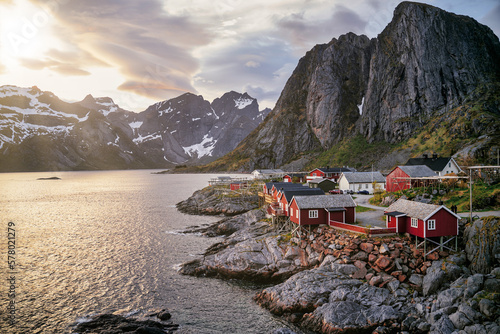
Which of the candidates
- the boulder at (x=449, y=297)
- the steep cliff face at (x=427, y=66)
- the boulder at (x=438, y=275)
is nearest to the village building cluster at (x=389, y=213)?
the boulder at (x=438, y=275)

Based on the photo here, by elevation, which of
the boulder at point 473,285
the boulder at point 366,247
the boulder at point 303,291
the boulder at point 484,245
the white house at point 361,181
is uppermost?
the white house at point 361,181

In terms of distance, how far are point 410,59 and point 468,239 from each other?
12954cm

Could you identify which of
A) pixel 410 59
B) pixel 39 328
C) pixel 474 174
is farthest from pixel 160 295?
pixel 410 59

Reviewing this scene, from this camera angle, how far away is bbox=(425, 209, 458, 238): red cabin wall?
101 feet

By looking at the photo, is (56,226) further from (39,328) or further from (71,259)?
(39,328)

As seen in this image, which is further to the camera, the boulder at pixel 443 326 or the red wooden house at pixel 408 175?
the red wooden house at pixel 408 175

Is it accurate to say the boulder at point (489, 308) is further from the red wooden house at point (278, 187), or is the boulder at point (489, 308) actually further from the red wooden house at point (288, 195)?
the red wooden house at point (278, 187)

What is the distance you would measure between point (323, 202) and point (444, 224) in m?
15.0

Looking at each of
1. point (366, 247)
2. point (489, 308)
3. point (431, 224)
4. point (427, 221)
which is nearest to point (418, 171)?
point (431, 224)

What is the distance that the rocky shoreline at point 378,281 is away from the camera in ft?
75.9

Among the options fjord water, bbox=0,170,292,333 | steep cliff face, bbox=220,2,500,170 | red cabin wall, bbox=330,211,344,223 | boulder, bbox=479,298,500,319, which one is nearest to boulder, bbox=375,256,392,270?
boulder, bbox=479,298,500,319

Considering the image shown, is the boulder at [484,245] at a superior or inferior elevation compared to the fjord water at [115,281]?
superior

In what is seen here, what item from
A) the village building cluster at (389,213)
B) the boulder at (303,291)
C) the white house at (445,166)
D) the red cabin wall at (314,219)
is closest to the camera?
the boulder at (303,291)

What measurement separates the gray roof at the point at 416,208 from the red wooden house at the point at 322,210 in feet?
21.7
